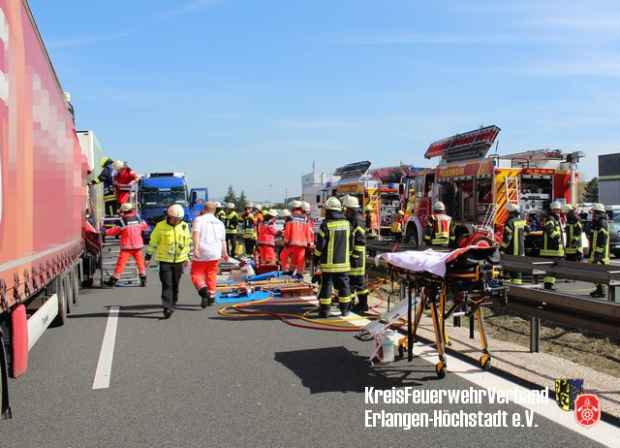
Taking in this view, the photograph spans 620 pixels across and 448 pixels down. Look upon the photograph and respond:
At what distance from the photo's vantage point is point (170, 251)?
30.6 ft

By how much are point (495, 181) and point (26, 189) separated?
12632 millimetres

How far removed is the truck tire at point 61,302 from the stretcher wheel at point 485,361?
5343 millimetres

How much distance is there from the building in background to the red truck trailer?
55.9 meters

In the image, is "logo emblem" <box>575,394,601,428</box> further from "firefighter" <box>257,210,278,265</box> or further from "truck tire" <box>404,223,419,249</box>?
"truck tire" <box>404,223,419,249</box>

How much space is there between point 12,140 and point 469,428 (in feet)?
13.4

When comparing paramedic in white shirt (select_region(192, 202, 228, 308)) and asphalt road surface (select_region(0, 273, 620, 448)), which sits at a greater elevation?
paramedic in white shirt (select_region(192, 202, 228, 308))

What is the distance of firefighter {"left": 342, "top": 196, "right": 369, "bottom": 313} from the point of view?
9305mm

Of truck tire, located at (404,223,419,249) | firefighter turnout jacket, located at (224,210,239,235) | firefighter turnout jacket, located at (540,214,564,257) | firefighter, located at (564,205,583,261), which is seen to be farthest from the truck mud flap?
truck tire, located at (404,223,419,249)

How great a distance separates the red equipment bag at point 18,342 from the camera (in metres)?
4.65

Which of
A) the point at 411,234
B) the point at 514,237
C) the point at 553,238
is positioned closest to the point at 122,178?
the point at 411,234

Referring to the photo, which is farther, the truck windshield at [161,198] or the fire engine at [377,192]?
the truck windshield at [161,198]

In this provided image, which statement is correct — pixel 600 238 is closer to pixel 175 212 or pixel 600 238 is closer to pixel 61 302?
pixel 175 212

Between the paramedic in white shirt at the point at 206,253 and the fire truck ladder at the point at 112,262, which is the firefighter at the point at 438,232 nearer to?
the paramedic in white shirt at the point at 206,253

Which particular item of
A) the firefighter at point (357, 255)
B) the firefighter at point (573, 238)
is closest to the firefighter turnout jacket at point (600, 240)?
the firefighter at point (573, 238)
